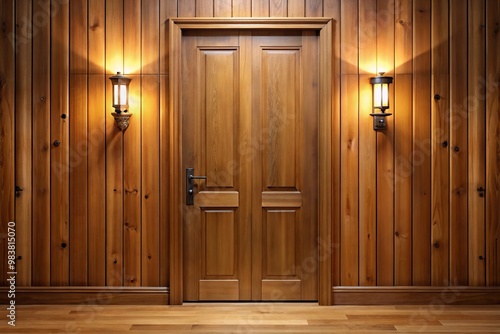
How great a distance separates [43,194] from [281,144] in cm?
176

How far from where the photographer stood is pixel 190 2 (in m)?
4.03

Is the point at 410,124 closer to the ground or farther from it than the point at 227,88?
closer to the ground

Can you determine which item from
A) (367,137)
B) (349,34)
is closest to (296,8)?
(349,34)

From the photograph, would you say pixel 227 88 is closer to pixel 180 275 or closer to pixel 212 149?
pixel 212 149

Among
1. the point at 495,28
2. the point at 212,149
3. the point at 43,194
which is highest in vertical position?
the point at 495,28

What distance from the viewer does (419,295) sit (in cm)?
404

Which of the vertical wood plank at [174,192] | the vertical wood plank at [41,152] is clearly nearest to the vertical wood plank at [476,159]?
the vertical wood plank at [174,192]

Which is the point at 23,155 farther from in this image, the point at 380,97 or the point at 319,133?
the point at 380,97

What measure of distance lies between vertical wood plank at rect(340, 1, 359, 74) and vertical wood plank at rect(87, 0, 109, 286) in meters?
1.72

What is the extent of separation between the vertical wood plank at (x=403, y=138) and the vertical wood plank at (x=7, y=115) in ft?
9.08

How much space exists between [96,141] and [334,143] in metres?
1.72

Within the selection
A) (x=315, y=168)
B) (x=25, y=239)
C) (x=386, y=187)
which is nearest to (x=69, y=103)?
(x=25, y=239)

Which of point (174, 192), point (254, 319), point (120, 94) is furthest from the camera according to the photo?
point (174, 192)

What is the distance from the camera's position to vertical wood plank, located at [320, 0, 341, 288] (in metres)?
4.04
